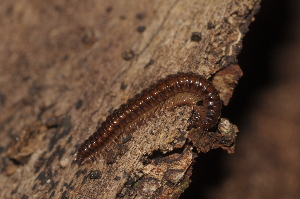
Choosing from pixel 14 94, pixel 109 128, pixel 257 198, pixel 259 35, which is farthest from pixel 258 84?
pixel 14 94

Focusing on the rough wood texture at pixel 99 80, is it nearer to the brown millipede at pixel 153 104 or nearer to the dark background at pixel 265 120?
the brown millipede at pixel 153 104

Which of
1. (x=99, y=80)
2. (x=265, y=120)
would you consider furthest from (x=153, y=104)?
(x=265, y=120)

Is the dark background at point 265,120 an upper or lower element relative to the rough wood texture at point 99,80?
lower

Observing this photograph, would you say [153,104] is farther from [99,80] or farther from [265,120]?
[265,120]

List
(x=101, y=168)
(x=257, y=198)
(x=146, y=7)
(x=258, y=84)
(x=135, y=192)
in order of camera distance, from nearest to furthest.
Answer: (x=135, y=192) → (x=101, y=168) → (x=146, y=7) → (x=257, y=198) → (x=258, y=84)

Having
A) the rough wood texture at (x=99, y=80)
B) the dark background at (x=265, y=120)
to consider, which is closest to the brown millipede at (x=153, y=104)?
the rough wood texture at (x=99, y=80)

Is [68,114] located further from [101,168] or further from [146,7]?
[146,7]
